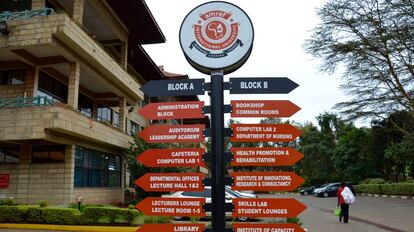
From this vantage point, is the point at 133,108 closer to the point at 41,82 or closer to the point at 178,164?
the point at 41,82

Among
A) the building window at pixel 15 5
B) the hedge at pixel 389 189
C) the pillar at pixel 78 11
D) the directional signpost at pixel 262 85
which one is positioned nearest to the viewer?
the directional signpost at pixel 262 85

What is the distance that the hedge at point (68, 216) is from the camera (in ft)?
47.3

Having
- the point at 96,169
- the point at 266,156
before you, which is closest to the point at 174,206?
the point at 266,156

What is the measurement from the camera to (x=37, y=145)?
19.2 m

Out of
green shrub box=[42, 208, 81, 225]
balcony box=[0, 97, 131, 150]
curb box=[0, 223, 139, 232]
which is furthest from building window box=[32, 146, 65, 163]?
curb box=[0, 223, 139, 232]

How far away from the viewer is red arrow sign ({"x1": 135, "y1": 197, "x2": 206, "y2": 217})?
217 inches

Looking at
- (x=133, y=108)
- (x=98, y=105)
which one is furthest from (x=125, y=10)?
(x=133, y=108)

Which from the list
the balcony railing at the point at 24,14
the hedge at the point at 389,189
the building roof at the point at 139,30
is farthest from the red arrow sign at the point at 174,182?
the hedge at the point at 389,189

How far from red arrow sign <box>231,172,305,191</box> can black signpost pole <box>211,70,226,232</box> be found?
8.7 inches

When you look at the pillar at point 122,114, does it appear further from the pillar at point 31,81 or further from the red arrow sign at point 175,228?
the red arrow sign at point 175,228

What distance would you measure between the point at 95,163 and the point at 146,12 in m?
9.30

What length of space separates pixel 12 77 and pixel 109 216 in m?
9.42

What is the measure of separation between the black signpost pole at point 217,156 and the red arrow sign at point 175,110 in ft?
0.79

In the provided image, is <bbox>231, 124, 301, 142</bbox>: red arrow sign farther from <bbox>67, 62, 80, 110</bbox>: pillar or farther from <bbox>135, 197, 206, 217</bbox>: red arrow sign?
→ <bbox>67, 62, 80, 110</bbox>: pillar
